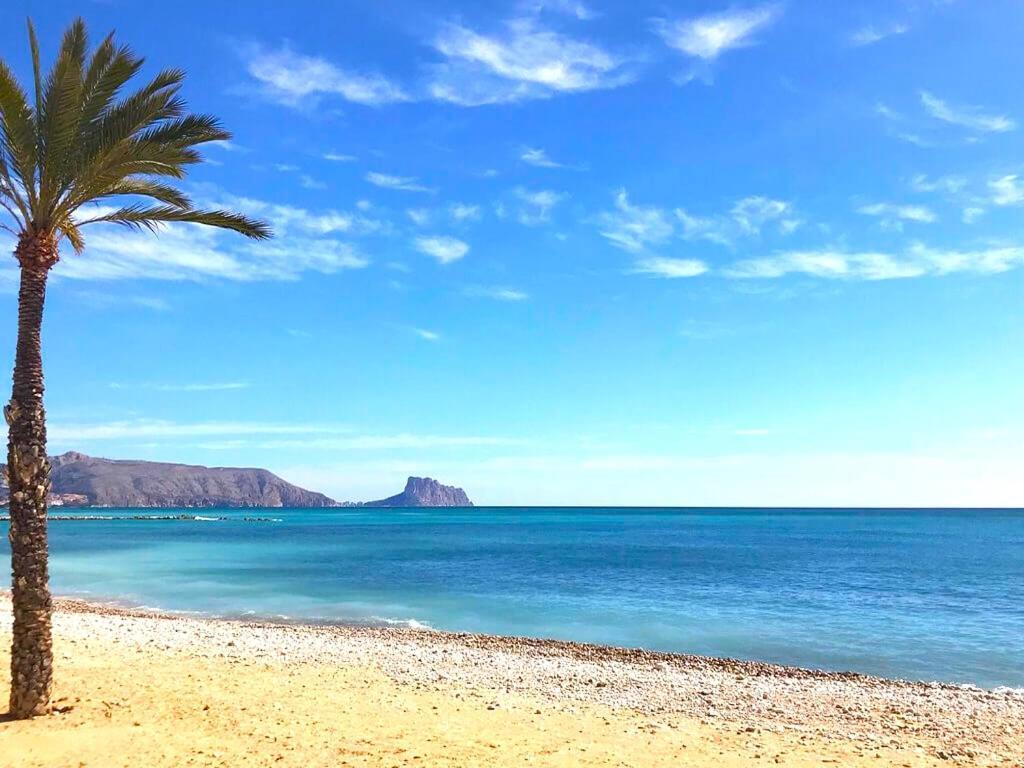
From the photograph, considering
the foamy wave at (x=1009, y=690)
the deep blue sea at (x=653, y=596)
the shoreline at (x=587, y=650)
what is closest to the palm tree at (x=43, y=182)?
the shoreline at (x=587, y=650)

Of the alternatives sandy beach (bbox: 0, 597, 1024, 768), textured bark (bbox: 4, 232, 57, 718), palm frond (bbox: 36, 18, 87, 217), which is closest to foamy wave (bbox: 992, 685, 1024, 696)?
sandy beach (bbox: 0, 597, 1024, 768)

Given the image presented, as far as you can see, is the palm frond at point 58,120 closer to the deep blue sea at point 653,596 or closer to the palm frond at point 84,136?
the palm frond at point 84,136

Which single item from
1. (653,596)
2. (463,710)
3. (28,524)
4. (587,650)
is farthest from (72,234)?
(653,596)

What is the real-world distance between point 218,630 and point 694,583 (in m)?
26.3

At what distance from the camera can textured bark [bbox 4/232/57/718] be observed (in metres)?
9.83

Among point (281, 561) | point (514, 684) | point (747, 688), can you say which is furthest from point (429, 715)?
point (281, 561)

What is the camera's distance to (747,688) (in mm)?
15422

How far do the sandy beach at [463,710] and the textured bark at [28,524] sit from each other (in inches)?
23.3

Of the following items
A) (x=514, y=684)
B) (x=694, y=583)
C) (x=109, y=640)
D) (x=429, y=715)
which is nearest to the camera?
(x=429, y=715)

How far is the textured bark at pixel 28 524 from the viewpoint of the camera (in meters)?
9.83

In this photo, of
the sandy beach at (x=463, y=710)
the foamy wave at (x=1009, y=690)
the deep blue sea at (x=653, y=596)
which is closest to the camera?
the sandy beach at (x=463, y=710)

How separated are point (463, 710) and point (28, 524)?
741cm

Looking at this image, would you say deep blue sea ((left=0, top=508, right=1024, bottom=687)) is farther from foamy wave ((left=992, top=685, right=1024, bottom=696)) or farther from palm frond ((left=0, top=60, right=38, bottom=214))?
palm frond ((left=0, top=60, right=38, bottom=214))

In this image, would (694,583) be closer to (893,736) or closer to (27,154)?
(893,736)
